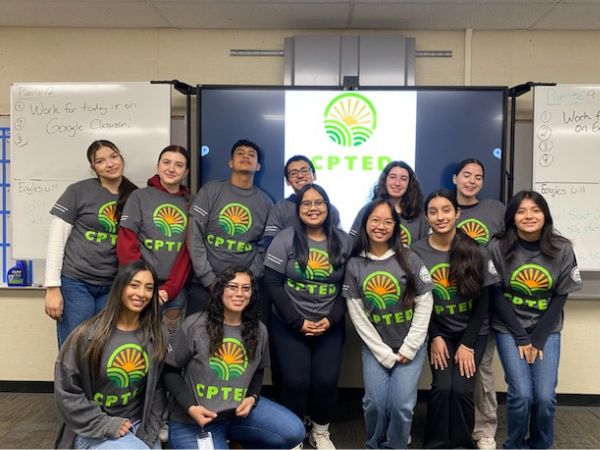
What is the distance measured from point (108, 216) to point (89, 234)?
0.43ft

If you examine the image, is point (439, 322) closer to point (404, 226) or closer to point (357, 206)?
point (404, 226)

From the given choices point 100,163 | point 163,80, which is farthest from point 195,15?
point 100,163

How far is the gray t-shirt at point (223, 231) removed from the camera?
8.70 ft

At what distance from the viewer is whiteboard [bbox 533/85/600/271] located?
3.14m

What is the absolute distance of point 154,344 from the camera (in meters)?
2.03

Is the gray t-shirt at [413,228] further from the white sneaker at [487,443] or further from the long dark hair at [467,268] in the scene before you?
the white sneaker at [487,443]

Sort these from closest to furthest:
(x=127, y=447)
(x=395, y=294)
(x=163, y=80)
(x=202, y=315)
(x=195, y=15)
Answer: (x=127, y=447) < (x=202, y=315) < (x=395, y=294) < (x=195, y=15) < (x=163, y=80)

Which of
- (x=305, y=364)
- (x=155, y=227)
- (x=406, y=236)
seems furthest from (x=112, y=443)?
(x=406, y=236)

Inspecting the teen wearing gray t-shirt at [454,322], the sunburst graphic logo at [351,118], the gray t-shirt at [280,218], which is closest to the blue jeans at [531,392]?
the teen wearing gray t-shirt at [454,322]

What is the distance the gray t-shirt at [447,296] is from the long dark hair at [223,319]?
83cm

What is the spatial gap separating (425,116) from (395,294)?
130 cm

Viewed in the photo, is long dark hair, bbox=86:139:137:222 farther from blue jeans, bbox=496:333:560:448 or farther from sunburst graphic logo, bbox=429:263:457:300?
blue jeans, bbox=496:333:560:448

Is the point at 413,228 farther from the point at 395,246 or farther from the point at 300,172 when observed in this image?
the point at 300,172

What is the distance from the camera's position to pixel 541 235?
2.41m
